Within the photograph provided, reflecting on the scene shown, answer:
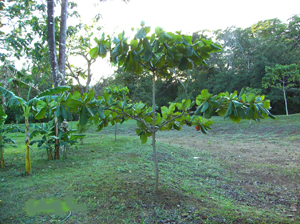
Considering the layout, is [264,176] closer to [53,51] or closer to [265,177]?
[265,177]

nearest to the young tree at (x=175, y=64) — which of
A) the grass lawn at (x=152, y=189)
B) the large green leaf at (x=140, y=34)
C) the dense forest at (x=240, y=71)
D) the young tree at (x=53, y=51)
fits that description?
the large green leaf at (x=140, y=34)

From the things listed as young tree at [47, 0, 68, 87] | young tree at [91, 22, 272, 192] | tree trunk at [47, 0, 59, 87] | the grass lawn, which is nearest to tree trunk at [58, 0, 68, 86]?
young tree at [47, 0, 68, 87]

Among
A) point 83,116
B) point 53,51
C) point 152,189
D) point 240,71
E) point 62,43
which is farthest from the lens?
point 240,71

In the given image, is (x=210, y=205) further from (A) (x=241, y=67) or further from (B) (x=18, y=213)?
(A) (x=241, y=67)

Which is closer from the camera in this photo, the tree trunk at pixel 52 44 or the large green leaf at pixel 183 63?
the large green leaf at pixel 183 63

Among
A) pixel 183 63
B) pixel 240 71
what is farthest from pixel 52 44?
pixel 240 71

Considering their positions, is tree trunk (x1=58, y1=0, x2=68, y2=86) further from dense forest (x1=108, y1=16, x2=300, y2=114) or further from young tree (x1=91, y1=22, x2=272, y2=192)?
dense forest (x1=108, y1=16, x2=300, y2=114)

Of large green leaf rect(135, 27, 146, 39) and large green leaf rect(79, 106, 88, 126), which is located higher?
large green leaf rect(135, 27, 146, 39)

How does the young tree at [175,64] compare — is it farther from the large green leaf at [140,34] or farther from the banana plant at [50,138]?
the banana plant at [50,138]

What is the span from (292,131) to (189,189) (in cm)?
1047

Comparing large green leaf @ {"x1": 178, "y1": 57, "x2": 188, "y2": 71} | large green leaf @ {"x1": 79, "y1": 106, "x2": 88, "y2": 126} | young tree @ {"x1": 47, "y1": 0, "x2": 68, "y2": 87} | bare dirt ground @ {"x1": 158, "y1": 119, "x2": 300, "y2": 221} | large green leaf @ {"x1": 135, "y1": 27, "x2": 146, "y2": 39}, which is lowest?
bare dirt ground @ {"x1": 158, "y1": 119, "x2": 300, "y2": 221}

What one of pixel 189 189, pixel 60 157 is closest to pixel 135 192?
pixel 189 189

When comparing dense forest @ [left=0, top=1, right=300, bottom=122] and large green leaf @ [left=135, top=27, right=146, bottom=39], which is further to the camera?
dense forest @ [left=0, top=1, right=300, bottom=122]

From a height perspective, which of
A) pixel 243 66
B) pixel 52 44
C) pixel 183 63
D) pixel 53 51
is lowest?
pixel 183 63
